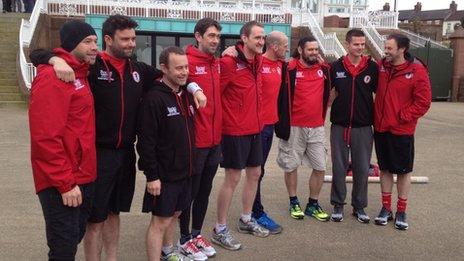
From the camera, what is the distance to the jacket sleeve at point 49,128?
2.67 m

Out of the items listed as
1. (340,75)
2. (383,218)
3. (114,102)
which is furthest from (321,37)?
(114,102)

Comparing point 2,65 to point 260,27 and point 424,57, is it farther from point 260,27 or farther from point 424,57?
point 424,57

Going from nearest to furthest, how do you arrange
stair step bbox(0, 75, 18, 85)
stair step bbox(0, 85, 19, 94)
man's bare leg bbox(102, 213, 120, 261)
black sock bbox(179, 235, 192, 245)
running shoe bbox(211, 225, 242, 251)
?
man's bare leg bbox(102, 213, 120, 261), black sock bbox(179, 235, 192, 245), running shoe bbox(211, 225, 242, 251), stair step bbox(0, 85, 19, 94), stair step bbox(0, 75, 18, 85)

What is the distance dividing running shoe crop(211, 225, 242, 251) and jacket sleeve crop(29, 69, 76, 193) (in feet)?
6.46

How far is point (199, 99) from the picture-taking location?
356cm

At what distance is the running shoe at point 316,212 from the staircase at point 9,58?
11.7m

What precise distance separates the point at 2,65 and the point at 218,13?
9.75m

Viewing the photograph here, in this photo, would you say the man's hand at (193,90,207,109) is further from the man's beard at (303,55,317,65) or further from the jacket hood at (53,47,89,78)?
the man's beard at (303,55,317,65)

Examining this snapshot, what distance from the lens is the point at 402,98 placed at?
192 inches

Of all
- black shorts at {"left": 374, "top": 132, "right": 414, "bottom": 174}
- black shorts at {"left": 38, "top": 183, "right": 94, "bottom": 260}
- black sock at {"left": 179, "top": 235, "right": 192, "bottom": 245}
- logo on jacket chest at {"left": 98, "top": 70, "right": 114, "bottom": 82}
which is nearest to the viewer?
black shorts at {"left": 38, "top": 183, "right": 94, "bottom": 260}

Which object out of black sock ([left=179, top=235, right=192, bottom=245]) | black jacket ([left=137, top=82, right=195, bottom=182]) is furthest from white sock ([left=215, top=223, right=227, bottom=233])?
black jacket ([left=137, top=82, right=195, bottom=182])

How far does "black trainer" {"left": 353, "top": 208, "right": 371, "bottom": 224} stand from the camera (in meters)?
5.13

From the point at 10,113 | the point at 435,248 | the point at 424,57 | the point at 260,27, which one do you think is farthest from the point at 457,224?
the point at 424,57

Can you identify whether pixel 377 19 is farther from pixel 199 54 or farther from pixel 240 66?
pixel 199 54
